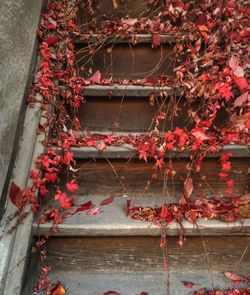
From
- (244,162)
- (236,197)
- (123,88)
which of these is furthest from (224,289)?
(123,88)

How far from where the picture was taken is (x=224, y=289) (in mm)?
1743

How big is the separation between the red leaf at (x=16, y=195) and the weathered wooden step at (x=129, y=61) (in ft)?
3.32

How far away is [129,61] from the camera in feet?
8.09

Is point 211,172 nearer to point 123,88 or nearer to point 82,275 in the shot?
point 123,88

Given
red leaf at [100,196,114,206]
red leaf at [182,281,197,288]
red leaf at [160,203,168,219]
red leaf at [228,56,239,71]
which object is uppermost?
red leaf at [228,56,239,71]

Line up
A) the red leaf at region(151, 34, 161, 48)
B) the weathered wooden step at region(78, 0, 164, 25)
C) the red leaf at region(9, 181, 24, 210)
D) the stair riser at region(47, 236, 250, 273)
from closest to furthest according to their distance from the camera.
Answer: the red leaf at region(9, 181, 24, 210) → the stair riser at region(47, 236, 250, 273) → the red leaf at region(151, 34, 161, 48) → the weathered wooden step at region(78, 0, 164, 25)

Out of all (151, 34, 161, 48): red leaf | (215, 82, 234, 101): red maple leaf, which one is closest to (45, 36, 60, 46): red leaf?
(151, 34, 161, 48): red leaf

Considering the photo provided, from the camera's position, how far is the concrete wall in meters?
1.72

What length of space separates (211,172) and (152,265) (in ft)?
1.93

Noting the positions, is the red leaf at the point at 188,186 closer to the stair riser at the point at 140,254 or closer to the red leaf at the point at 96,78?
the stair riser at the point at 140,254

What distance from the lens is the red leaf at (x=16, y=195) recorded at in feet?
5.56

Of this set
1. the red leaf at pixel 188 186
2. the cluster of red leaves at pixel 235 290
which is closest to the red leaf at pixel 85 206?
the red leaf at pixel 188 186

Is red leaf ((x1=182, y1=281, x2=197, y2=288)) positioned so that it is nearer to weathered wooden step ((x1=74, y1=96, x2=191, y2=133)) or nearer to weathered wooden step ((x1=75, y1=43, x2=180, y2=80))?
weathered wooden step ((x1=74, y1=96, x2=191, y2=133))

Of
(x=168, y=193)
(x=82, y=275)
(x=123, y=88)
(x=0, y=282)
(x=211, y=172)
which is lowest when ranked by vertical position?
(x=82, y=275)
